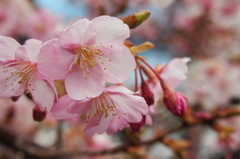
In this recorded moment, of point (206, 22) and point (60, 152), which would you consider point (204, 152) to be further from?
point (60, 152)

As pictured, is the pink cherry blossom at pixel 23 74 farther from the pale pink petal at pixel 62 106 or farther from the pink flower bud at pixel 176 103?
the pink flower bud at pixel 176 103

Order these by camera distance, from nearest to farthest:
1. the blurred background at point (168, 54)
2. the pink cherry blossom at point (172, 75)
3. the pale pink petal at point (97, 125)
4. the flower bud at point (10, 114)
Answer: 1. the pale pink petal at point (97, 125)
2. the pink cherry blossom at point (172, 75)
3. the flower bud at point (10, 114)
4. the blurred background at point (168, 54)

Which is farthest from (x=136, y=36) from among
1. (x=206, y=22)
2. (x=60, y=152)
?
(x=60, y=152)

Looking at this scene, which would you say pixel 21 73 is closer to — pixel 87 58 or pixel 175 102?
pixel 87 58

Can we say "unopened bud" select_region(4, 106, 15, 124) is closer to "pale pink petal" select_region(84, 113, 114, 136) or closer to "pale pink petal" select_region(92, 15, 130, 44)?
"pale pink petal" select_region(84, 113, 114, 136)

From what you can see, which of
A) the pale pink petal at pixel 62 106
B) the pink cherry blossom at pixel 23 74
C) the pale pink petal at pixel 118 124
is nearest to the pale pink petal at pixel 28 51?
the pink cherry blossom at pixel 23 74

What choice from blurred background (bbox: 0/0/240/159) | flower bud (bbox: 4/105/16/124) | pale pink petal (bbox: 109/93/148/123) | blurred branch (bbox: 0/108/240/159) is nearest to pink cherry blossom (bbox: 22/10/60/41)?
blurred background (bbox: 0/0/240/159)
